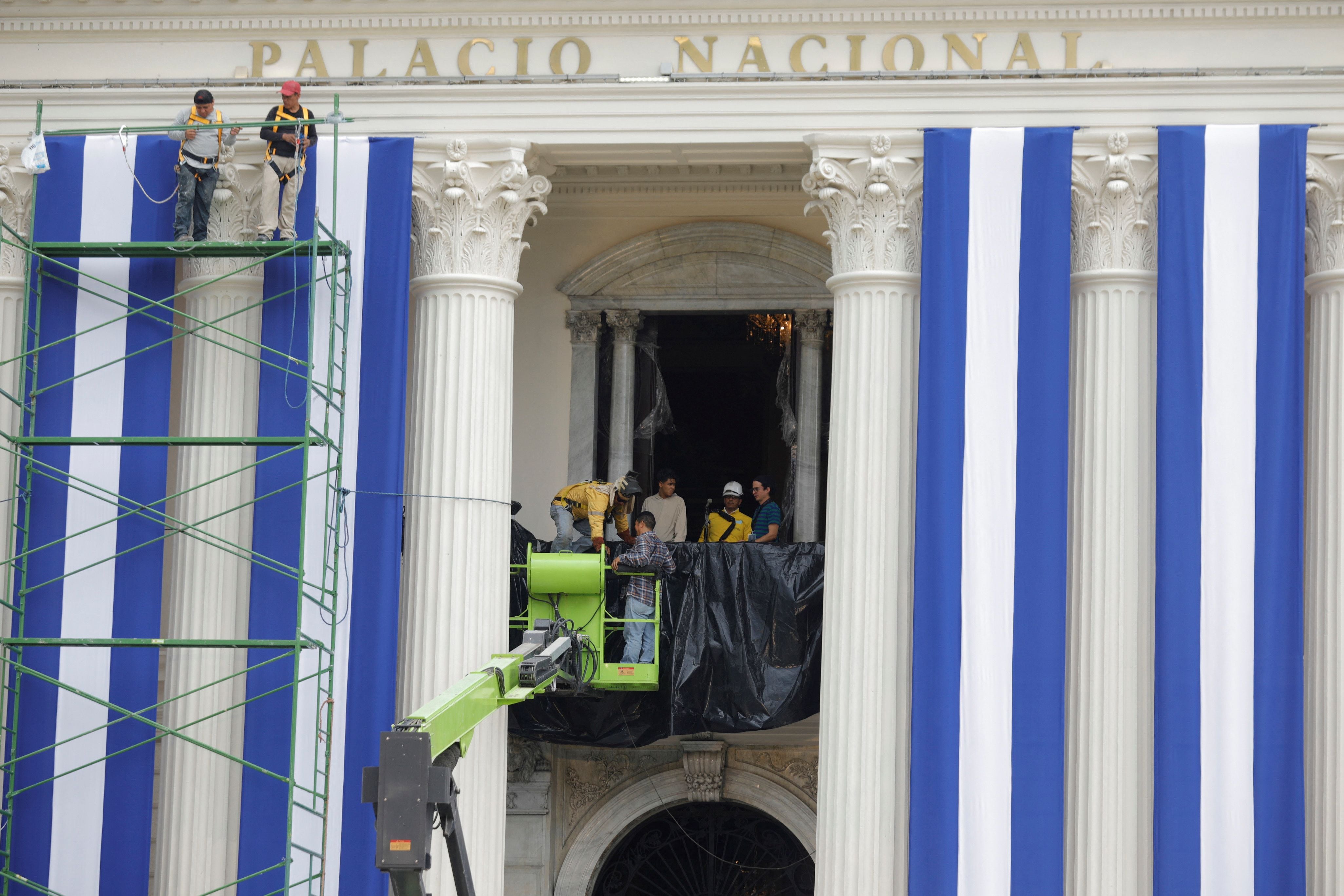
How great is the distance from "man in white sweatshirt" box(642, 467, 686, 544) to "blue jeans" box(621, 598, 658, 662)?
2.05 metres

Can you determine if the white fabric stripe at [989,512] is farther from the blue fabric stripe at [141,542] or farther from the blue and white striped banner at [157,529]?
the blue fabric stripe at [141,542]

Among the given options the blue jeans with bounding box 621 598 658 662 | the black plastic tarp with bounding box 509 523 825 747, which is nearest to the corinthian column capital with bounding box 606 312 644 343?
the black plastic tarp with bounding box 509 523 825 747

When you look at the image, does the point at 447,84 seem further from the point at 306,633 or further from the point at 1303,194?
the point at 1303,194

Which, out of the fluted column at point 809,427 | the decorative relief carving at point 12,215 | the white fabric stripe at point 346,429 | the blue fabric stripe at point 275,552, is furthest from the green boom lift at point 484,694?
the decorative relief carving at point 12,215

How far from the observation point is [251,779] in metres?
15.1

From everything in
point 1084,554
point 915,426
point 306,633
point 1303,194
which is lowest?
point 306,633

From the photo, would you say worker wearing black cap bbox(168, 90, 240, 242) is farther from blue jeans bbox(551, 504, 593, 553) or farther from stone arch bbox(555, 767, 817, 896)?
stone arch bbox(555, 767, 817, 896)

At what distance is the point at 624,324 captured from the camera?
20375 mm

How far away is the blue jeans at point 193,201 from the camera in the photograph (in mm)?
15578

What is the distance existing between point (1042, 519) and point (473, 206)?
6.97m

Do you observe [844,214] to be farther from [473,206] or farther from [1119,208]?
[473,206]

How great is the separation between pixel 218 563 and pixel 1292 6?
13129mm

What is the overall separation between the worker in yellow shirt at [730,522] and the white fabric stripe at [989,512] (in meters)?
4.30

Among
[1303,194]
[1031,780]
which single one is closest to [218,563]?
[1031,780]
